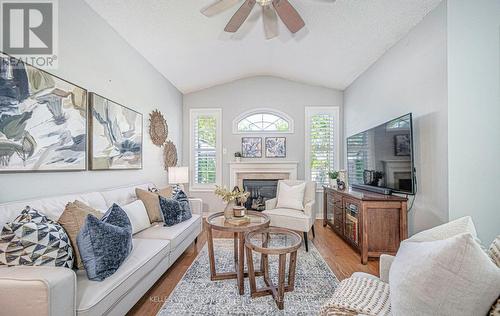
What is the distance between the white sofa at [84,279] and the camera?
1131 mm

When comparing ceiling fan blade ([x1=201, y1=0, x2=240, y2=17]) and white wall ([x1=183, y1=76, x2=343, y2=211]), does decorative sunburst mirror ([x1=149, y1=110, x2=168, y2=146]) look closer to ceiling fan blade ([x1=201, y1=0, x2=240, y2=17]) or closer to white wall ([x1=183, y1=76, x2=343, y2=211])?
white wall ([x1=183, y1=76, x2=343, y2=211])

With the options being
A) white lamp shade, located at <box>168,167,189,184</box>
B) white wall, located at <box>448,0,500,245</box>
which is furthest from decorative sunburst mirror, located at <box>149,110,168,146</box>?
white wall, located at <box>448,0,500,245</box>

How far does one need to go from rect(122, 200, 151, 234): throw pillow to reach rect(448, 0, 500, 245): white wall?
124 inches

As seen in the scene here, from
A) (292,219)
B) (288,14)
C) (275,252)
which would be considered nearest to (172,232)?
(275,252)

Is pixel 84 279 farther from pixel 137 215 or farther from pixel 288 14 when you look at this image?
pixel 288 14

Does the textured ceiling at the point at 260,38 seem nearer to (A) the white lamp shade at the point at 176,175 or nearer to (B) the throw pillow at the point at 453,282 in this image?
(A) the white lamp shade at the point at 176,175

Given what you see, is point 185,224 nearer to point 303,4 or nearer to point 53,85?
point 53,85

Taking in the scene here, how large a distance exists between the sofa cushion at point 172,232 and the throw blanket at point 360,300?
5.51 feet

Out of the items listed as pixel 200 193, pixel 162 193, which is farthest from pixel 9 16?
pixel 200 193

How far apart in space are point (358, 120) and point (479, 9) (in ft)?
7.25

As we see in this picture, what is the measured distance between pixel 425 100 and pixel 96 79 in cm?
364

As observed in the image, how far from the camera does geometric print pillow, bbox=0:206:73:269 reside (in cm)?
132

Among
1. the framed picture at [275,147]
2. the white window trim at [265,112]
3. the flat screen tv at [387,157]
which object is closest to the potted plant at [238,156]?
the white window trim at [265,112]

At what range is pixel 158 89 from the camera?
4.15 metres
